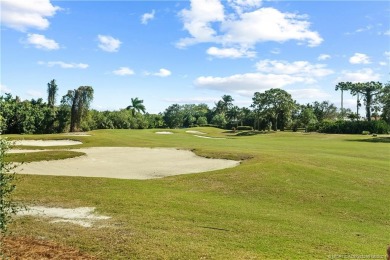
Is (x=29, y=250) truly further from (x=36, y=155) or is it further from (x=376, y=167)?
(x=376, y=167)

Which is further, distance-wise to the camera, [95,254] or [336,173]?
[336,173]

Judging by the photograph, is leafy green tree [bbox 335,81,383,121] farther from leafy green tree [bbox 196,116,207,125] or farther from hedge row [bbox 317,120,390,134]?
leafy green tree [bbox 196,116,207,125]

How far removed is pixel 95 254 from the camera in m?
8.57

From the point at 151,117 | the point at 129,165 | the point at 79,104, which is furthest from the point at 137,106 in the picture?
the point at 129,165

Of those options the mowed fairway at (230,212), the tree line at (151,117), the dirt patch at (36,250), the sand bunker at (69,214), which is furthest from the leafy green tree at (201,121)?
the dirt patch at (36,250)

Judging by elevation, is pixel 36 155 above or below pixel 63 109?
below

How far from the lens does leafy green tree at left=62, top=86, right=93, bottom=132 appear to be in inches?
3073

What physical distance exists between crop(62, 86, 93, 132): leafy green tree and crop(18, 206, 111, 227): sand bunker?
222 feet

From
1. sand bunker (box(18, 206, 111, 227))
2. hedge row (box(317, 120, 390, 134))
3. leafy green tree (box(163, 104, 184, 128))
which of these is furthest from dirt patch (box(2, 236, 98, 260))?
leafy green tree (box(163, 104, 184, 128))

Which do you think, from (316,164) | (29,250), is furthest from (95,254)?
(316,164)

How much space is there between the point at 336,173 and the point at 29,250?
1734 centimetres

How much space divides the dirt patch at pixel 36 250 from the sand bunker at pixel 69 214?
208 centimetres

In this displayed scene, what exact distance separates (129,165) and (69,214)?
12924mm

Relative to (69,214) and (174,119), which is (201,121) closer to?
(174,119)
